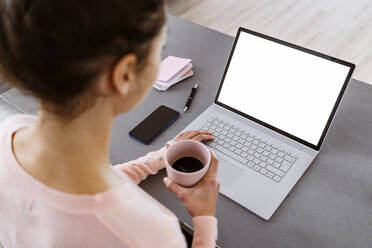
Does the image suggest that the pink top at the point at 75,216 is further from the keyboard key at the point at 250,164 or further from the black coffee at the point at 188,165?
the keyboard key at the point at 250,164

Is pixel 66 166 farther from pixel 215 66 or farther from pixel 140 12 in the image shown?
pixel 215 66

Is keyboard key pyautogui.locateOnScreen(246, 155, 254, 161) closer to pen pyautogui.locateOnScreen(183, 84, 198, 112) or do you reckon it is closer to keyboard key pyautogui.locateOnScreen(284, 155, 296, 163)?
keyboard key pyautogui.locateOnScreen(284, 155, 296, 163)

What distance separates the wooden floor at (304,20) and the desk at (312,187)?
1682mm

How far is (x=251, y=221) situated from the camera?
832mm

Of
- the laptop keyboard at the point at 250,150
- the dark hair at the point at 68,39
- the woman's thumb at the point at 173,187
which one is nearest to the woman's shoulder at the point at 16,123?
the dark hair at the point at 68,39

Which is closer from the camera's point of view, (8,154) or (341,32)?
(8,154)

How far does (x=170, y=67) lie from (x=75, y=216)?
2.82 feet

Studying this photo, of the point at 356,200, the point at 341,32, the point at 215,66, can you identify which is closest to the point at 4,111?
the point at 215,66

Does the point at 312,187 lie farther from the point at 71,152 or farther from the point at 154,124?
the point at 71,152

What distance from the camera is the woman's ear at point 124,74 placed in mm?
435

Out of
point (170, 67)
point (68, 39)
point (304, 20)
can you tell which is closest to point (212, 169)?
point (68, 39)

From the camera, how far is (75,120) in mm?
495

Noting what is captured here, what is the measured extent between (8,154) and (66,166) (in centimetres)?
13

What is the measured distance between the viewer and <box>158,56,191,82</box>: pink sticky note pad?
1.23 m
